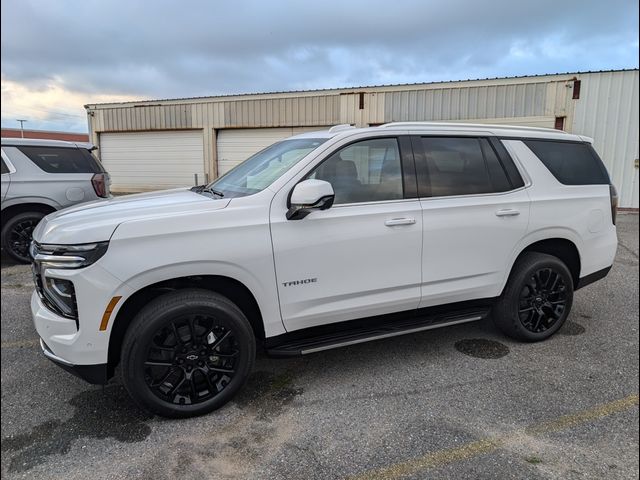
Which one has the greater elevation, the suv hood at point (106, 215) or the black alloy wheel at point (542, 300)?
the suv hood at point (106, 215)

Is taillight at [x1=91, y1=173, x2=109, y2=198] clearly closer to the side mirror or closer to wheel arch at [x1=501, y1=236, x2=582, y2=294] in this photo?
the side mirror

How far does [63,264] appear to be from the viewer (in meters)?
2.62

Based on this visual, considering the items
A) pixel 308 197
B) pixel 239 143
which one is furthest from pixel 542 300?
pixel 239 143

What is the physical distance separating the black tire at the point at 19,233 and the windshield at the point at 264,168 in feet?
13.7

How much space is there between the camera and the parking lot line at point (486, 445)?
245 centimetres

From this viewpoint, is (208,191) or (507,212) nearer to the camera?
(208,191)

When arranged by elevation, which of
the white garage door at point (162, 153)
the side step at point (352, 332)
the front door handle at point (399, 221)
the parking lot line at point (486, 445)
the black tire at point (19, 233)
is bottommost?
the parking lot line at point (486, 445)

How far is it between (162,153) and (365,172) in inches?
554

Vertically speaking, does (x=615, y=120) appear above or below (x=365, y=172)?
above

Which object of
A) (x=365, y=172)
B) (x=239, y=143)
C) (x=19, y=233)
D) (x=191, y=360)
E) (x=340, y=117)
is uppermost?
(x=340, y=117)

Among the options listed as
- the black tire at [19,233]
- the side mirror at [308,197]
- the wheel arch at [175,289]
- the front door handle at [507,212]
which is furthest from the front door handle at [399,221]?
the black tire at [19,233]

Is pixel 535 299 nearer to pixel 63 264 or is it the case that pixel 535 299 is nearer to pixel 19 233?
pixel 63 264

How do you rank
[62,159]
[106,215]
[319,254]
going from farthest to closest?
[62,159] < [319,254] < [106,215]

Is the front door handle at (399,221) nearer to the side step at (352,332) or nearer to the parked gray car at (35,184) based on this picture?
the side step at (352,332)
